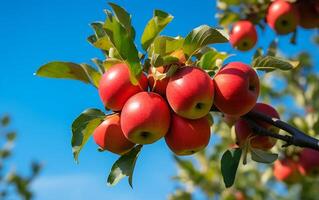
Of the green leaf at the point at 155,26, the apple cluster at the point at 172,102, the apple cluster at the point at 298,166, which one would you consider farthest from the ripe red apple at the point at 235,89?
the apple cluster at the point at 298,166

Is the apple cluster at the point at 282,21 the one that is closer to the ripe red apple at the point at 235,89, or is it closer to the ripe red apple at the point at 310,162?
the ripe red apple at the point at 310,162

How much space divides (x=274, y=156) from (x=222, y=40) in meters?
0.43

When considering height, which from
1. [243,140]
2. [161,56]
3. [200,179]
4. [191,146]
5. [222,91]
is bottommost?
[200,179]

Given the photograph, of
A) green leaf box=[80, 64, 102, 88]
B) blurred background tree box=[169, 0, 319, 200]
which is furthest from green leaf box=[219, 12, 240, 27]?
green leaf box=[80, 64, 102, 88]

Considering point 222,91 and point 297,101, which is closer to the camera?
point 222,91

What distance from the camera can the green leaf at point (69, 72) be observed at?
4.88 ft

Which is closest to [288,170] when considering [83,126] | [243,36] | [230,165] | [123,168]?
[243,36]

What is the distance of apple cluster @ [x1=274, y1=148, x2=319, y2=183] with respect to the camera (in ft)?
9.62

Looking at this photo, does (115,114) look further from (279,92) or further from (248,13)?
(279,92)

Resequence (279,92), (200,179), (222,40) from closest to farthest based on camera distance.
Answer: (222,40) → (200,179) → (279,92)

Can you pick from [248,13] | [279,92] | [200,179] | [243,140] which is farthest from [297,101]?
[243,140]

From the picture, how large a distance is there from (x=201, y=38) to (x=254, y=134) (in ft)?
1.29

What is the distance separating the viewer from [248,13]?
9.92 feet

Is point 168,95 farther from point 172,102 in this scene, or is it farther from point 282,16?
point 282,16
